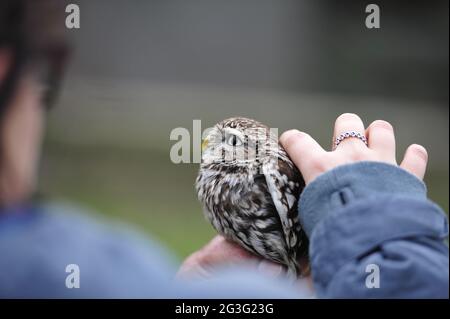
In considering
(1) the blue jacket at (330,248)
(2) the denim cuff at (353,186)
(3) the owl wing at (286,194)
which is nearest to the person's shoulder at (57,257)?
(1) the blue jacket at (330,248)

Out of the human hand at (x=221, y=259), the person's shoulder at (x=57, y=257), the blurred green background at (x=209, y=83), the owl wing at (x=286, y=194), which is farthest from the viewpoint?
the blurred green background at (x=209, y=83)

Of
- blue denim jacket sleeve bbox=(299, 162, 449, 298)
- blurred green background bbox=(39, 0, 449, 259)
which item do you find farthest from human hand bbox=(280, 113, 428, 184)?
blurred green background bbox=(39, 0, 449, 259)

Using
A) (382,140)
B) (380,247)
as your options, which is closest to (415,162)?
(382,140)

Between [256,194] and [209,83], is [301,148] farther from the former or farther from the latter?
[209,83]

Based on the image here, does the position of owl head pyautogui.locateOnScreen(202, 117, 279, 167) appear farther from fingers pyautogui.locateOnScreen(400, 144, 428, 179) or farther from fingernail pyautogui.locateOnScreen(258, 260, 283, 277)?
fingers pyautogui.locateOnScreen(400, 144, 428, 179)

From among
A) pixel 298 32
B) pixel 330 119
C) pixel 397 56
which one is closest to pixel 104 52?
pixel 298 32

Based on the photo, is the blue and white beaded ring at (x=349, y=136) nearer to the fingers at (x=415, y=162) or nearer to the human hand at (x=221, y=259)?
the fingers at (x=415, y=162)

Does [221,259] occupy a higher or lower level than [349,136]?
lower

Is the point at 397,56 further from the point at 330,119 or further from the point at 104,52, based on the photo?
the point at 104,52
